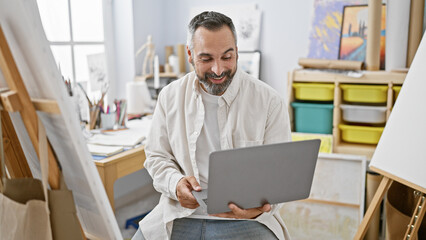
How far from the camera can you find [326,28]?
8.05 ft

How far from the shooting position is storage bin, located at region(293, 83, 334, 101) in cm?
228

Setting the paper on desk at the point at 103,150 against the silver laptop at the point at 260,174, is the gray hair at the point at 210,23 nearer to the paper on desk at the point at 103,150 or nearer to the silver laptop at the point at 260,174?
the silver laptop at the point at 260,174

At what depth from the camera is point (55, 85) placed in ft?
2.94

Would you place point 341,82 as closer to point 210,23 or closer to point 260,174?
point 210,23

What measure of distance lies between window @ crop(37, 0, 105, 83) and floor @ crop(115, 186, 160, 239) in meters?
0.89

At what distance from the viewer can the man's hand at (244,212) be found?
3.73 feet

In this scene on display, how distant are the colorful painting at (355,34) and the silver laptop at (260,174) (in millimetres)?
1429

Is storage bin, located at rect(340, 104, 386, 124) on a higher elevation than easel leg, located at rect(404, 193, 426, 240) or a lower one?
higher

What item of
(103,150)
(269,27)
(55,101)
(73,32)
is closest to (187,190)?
(55,101)

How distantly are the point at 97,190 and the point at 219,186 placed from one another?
32cm

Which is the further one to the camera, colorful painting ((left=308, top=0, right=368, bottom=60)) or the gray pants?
colorful painting ((left=308, top=0, right=368, bottom=60))

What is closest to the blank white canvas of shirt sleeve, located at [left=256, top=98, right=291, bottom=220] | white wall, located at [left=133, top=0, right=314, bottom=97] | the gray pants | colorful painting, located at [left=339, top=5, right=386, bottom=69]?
shirt sleeve, located at [left=256, top=98, right=291, bottom=220]

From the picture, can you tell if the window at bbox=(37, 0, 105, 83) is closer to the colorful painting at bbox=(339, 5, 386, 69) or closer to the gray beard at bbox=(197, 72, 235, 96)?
the gray beard at bbox=(197, 72, 235, 96)

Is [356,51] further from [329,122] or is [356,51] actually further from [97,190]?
[97,190]
